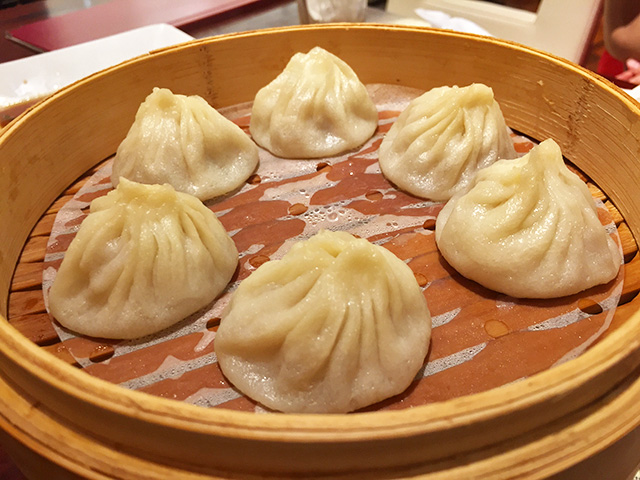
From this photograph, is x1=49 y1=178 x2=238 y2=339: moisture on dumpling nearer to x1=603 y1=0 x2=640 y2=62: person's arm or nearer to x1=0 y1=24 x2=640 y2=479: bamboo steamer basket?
x1=0 y1=24 x2=640 y2=479: bamboo steamer basket

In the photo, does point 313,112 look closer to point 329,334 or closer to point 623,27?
point 329,334

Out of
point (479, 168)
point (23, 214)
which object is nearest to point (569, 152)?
point (479, 168)

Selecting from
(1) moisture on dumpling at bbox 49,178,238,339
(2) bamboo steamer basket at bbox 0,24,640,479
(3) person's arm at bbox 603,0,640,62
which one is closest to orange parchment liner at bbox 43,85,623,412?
(1) moisture on dumpling at bbox 49,178,238,339

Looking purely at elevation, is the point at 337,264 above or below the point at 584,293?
above

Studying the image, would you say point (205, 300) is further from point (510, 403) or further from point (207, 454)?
point (510, 403)

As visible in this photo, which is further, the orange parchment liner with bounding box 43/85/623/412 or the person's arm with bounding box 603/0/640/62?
the person's arm with bounding box 603/0/640/62

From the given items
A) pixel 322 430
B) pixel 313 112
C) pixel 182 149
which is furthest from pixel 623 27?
pixel 322 430
